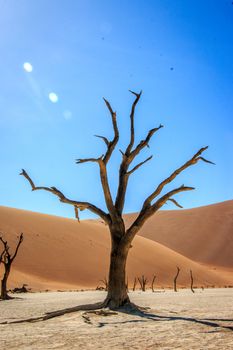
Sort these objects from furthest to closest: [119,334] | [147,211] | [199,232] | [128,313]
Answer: [199,232]
[147,211]
[128,313]
[119,334]

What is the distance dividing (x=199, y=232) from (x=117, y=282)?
7113cm

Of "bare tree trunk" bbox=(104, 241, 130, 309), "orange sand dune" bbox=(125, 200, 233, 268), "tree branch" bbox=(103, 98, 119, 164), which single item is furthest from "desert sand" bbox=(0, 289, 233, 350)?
"orange sand dune" bbox=(125, 200, 233, 268)

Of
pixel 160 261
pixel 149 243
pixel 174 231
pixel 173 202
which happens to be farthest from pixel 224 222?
pixel 173 202

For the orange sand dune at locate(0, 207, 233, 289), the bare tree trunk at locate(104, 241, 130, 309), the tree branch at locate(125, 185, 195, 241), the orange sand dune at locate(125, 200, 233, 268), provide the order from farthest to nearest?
1. the orange sand dune at locate(125, 200, 233, 268)
2. the orange sand dune at locate(0, 207, 233, 289)
3. the tree branch at locate(125, 185, 195, 241)
4. the bare tree trunk at locate(104, 241, 130, 309)

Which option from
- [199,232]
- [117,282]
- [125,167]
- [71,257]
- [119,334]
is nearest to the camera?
[119,334]

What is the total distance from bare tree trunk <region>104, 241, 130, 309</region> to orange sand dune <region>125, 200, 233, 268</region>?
2253 inches

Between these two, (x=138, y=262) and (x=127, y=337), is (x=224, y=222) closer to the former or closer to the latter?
(x=138, y=262)

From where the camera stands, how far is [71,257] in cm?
4622

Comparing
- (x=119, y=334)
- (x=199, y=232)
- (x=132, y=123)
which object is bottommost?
(x=119, y=334)

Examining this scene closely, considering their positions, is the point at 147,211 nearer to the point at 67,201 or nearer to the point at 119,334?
the point at 67,201

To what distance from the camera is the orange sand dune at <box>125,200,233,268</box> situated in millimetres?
71000

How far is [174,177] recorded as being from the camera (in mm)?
11922

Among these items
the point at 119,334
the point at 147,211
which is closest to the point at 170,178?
the point at 147,211

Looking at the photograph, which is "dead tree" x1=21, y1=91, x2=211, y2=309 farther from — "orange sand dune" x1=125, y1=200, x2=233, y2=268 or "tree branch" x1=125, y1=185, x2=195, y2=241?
"orange sand dune" x1=125, y1=200, x2=233, y2=268
